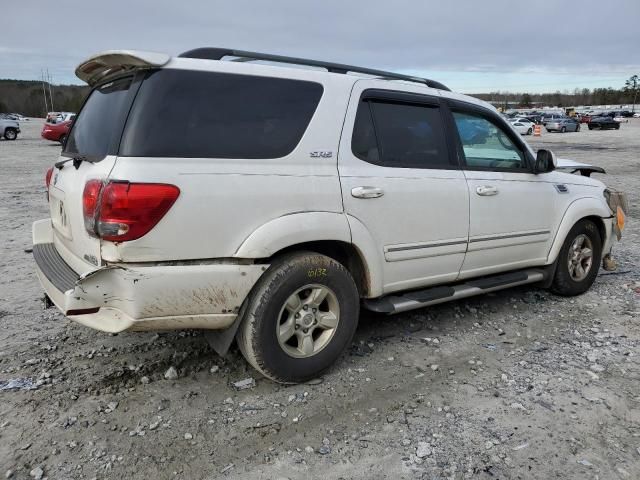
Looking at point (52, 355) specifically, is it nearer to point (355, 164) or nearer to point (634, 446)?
point (355, 164)

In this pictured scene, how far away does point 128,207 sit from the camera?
266cm

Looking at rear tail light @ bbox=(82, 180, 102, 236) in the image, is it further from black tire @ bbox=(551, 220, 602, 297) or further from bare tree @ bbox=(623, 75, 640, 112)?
bare tree @ bbox=(623, 75, 640, 112)

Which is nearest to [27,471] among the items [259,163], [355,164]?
[259,163]

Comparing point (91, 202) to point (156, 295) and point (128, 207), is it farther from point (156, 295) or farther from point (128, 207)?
point (156, 295)

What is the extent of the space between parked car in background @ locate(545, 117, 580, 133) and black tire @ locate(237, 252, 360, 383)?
5082 cm

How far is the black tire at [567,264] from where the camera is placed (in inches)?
194

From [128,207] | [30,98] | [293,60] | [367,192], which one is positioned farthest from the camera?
→ [30,98]

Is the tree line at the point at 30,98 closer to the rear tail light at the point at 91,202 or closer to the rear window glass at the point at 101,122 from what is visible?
the rear window glass at the point at 101,122

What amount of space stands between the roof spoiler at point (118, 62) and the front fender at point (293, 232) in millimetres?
1056

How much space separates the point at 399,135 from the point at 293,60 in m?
0.89

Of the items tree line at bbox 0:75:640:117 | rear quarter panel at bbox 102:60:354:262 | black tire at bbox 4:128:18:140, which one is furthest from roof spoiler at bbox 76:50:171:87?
tree line at bbox 0:75:640:117

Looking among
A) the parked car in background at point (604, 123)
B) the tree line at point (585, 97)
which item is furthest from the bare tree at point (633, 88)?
the parked car in background at point (604, 123)

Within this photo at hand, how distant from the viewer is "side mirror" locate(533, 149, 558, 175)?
4.46 m

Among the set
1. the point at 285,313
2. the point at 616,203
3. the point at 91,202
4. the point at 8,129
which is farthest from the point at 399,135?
the point at 8,129
